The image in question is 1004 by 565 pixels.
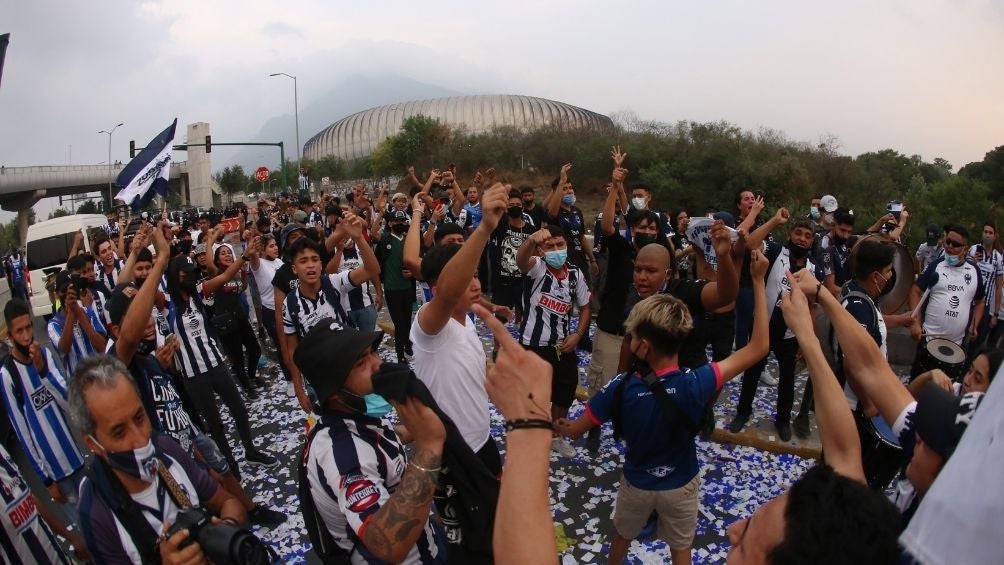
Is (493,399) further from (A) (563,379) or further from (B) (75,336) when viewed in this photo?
(B) (75,336)

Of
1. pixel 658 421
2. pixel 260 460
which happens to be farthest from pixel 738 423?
pixel 260 460

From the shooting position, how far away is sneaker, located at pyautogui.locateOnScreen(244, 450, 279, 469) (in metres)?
5.36

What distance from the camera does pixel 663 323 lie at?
9.27 feet

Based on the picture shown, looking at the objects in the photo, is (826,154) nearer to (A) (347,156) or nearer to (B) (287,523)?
(B) (287,523)

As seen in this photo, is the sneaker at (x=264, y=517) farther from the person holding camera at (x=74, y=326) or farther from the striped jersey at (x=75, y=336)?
the striped jersey at (x=75, y=336)

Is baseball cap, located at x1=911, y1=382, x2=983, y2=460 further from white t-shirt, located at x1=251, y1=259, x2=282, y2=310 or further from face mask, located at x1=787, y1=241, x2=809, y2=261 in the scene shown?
white t-shirt, located at x1=251, y1=259, x2=282, y2=310

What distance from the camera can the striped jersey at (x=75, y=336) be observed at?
5.07 meters

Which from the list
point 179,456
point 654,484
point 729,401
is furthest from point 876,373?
point 729,401

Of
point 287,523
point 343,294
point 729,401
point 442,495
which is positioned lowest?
point 287,523

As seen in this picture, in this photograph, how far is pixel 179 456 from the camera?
244 centimetres

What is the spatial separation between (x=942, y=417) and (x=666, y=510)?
1.71 m

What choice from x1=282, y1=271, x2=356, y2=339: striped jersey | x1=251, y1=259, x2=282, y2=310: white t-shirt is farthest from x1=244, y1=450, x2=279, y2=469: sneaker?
x1=251, y1=259, x2=282, y2=310: white t-shirt

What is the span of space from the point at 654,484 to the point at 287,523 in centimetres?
312

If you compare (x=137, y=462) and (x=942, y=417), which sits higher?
(x=942, y=417)
